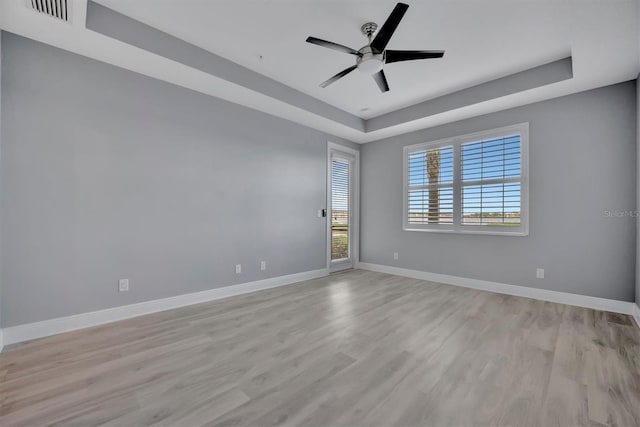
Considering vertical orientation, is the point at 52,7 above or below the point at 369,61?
above

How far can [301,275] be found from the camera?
4.49 m

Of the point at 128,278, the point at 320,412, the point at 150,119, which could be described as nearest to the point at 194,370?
the point at 320,412

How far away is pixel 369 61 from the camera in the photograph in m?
2.47

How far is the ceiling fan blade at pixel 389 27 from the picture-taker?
189 cm

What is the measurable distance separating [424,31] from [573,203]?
276cm

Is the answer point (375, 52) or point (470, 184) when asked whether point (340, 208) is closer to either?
point (470, 184)

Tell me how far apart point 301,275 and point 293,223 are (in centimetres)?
88

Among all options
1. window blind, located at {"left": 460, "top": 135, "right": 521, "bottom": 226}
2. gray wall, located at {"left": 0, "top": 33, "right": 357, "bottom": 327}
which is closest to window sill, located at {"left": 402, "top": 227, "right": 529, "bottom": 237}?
window blind, located at {"left": 460, "top": 135, "right": 521, "bottom": 226}

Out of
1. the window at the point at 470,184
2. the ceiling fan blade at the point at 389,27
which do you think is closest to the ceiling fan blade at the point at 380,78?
the ceiling fan blade at the point at 389,27

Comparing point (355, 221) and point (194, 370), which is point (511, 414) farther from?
point (355, 221)

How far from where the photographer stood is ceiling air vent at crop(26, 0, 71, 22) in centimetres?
196

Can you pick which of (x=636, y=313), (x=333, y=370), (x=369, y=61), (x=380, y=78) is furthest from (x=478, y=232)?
(x=333, y=370)

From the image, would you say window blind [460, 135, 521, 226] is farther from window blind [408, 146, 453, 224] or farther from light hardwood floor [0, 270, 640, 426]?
light hardwood floor [0, 270, 640, 426]

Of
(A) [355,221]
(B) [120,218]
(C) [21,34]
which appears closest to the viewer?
(C) [21,34]
